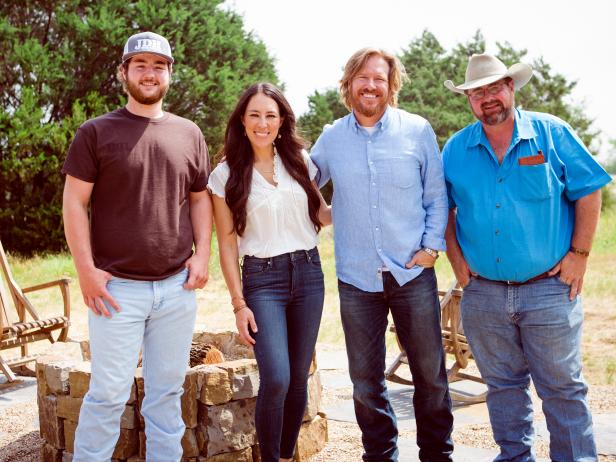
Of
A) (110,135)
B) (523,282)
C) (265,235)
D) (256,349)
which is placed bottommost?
(256,349)

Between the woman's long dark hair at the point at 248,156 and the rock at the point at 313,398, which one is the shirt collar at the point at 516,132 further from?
the rock at the point at 313,398

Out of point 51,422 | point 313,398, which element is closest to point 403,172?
point 313,398

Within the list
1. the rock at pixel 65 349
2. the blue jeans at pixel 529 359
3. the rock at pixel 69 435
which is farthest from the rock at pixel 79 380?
the rock at pixel 65 349

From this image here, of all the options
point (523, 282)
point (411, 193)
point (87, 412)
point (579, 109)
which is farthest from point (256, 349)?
Answer: point (579, 109)

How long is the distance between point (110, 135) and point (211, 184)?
1.65 feet

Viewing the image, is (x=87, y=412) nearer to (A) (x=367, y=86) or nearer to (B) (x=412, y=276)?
(B) (x=412, y=276)

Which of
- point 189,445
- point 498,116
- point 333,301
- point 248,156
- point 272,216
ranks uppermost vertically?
point 498,116

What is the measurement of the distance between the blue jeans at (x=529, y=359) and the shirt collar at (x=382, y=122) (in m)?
0.85

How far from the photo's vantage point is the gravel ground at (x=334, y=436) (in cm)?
404

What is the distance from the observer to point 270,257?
3152mm

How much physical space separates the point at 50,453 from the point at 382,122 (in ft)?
8.38

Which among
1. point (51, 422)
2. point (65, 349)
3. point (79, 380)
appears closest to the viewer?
point (79, 380)

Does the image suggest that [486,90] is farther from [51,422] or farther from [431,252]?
[51,422]

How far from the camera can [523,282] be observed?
10.5 ft
